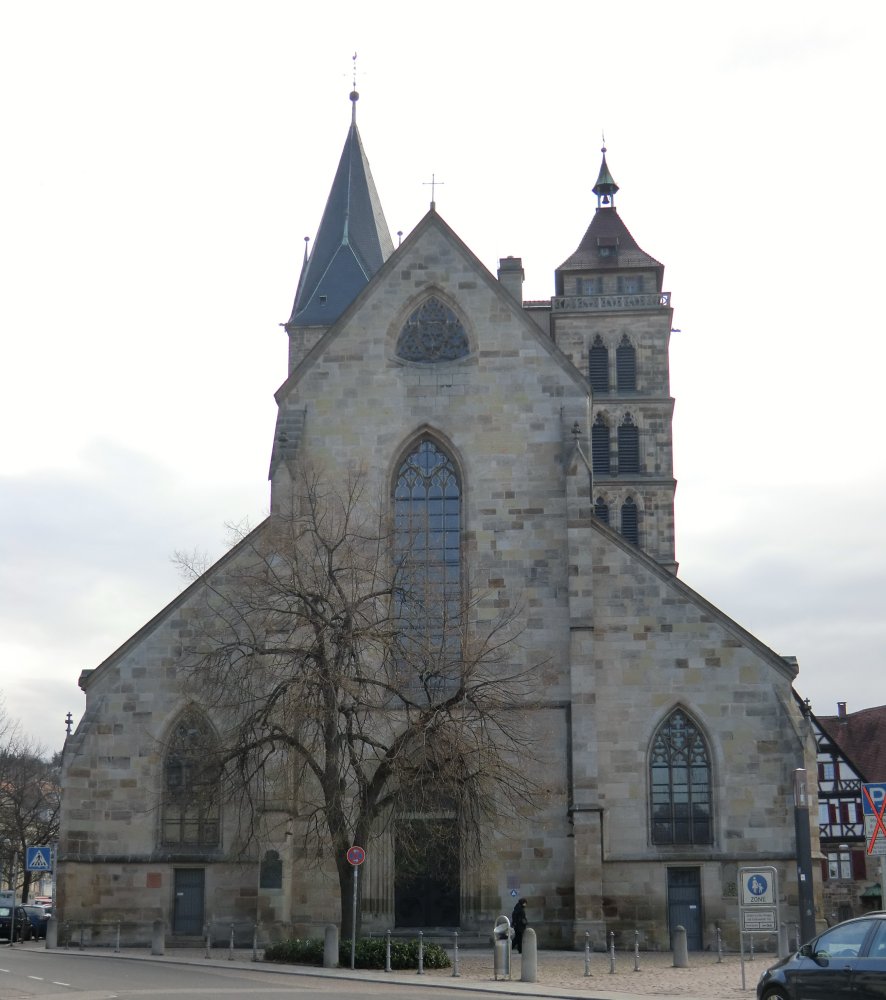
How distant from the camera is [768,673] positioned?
100 ft

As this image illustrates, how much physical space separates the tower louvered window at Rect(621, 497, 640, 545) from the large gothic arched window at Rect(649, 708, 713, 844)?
2149 centimetres

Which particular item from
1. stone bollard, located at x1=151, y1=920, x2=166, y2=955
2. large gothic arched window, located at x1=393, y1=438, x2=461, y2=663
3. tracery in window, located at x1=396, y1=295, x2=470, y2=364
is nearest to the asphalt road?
stone bollard, located at x1=151, y1=920, x2=166, y2=955

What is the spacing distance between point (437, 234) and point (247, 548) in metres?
8.73

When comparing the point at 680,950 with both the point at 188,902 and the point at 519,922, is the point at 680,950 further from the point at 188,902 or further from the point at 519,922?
the point at 188,902

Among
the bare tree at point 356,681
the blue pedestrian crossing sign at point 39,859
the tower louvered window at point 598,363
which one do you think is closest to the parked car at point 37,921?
the blue pedestrian crossing sign at point 39,859

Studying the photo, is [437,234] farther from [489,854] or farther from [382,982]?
[382,982]

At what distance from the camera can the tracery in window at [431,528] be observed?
30.8 meters

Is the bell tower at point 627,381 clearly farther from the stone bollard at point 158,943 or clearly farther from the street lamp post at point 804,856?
the street lamp post at point 804,856

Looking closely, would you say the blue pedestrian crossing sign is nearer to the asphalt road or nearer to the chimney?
the asphalt road

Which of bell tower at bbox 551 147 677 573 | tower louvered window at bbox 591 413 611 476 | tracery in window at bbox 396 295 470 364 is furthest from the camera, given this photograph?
tower louvered window at bbox 591 413 611 476

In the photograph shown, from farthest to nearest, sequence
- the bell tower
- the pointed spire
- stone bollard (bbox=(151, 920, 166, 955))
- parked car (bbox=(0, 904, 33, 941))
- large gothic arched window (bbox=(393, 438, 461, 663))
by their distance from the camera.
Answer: the pointed spire < the bell tower < parked car (bbox=(0, 904, 33, 941)) < large gothic arched window (bbox=(393, 438, 461, 663)) < stone bollard (bbox=(151, 920, 166, 955))

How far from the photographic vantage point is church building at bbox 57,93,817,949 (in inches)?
1174

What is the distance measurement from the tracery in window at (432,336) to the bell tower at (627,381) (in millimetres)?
19722

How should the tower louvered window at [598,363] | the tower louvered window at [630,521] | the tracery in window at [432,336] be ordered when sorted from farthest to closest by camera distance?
the tower louvered window at [598,363], the tower louvered window at [630,521], the tracery in window at [432,336]
